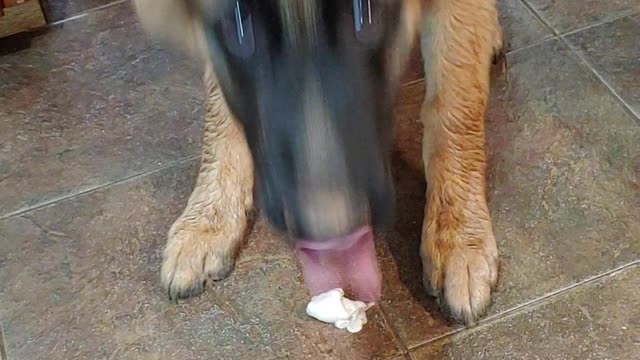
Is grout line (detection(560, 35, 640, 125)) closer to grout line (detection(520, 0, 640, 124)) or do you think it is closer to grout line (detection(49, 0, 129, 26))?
grout line (detection(520, 0, 640, 124))

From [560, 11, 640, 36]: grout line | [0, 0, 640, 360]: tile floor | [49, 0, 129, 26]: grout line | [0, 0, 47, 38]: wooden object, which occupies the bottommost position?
[0, 0, 640, 360]: tile floor

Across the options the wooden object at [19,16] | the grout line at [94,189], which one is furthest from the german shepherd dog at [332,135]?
the wooden object at [19,16]


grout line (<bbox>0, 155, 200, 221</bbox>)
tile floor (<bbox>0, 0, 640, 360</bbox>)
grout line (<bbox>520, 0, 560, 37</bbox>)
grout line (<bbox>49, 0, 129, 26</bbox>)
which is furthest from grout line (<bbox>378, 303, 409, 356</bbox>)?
grout line (<bbox>49, 0, 129, 26</bbox>)

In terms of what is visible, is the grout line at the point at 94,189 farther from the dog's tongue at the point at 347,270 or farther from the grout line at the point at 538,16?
the grout line at the point at 538,16

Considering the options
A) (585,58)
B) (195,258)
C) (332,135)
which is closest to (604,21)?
(585,58)

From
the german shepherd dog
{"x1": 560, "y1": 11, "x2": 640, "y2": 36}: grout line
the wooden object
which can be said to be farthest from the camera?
the wooden object

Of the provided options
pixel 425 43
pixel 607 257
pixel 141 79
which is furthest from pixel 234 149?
pixel 607 257
